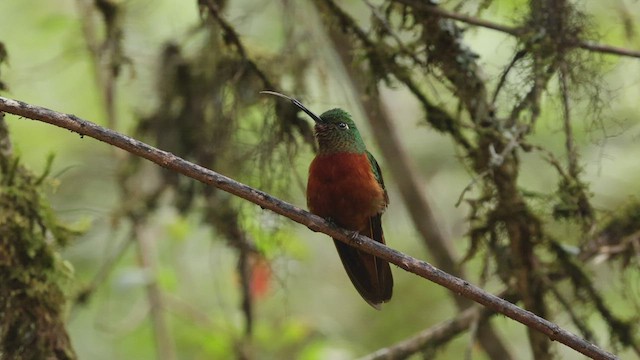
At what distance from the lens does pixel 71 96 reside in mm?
7641

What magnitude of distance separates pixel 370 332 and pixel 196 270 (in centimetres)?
179

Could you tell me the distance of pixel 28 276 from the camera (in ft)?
11.5

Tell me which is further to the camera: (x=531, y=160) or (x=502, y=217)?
(x=531, y=160)

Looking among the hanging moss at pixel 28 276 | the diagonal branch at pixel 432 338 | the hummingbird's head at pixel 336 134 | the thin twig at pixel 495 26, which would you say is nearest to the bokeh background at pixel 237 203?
the hummingbird's head at pixel 336 134

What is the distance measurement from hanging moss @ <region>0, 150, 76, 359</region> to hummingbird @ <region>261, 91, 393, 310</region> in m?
1.15

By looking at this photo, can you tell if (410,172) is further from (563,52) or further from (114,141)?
(114,141)

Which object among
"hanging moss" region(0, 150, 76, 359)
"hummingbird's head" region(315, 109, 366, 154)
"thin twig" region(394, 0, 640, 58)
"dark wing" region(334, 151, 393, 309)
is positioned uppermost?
"thin twig" region(394, 0, 640, 58)

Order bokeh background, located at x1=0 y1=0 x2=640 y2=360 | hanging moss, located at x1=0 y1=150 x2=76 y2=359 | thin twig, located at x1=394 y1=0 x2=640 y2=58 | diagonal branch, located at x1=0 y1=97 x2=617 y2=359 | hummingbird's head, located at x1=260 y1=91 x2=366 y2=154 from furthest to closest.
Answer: bokeh background, located at x1=0 y1=0 x2=640 y2=360, hummingbird's head, located at x1=260 y1=91 x2=366 y2=154, thin twig, located at x1=394 y1=0 x2=640 y2=58, hanging moss, located at x1=0 y1=150 x2=76 y2=359, diagonal branch, located at x1=0 y1=97 x2=617 y2=359

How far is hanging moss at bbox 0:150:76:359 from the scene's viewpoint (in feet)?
11.4

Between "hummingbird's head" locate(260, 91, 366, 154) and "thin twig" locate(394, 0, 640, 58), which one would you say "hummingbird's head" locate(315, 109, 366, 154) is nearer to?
"hummingbird's head" locate(260, 91, 366, 154)

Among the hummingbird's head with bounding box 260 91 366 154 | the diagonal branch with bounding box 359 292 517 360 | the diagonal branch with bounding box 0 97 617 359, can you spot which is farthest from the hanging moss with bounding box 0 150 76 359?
the diagonal branch with bounding box 359 292 517 360

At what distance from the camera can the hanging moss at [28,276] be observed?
11.4 ft

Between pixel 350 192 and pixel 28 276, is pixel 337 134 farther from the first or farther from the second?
pixel 28 276

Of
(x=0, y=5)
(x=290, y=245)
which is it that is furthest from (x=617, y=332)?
(x=0, y=5)
